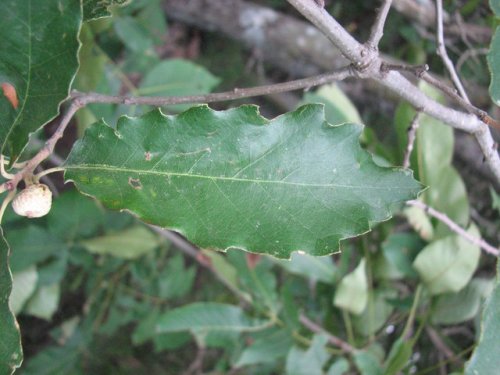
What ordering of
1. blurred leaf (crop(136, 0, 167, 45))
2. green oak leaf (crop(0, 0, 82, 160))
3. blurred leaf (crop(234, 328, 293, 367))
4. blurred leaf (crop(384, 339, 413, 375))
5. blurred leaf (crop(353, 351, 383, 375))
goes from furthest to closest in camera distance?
blurred leaf (crop(136, 0, 167, 45)) → blurred leaf (crop(234, 328, 293, 367)) → blurred leaf (crop(353, 351, 383, 375)) → blurred leaf (crop(384, 339, 413, 375)) → green oak leaf (crop(0, 0, 82, 160))

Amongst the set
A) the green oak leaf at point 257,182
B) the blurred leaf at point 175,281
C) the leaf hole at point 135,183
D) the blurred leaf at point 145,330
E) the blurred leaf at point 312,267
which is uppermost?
the green oak leaf at point 257,182

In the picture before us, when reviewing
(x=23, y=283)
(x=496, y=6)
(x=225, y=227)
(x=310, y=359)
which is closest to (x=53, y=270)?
(x=23, y=283)

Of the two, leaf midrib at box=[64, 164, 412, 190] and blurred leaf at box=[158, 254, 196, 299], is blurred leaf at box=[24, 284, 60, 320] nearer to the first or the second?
blurred leaf at box=[158, 254, 196, 299]

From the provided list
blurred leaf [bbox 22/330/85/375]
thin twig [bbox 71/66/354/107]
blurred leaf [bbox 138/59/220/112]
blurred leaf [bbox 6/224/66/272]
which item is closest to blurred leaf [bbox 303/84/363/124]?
blurred leaf [bbox 138/59/220/112]

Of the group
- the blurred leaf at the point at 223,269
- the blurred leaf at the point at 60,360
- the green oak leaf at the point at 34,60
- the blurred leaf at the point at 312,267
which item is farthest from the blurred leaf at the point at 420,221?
the blurred leaf at the point at 60,360

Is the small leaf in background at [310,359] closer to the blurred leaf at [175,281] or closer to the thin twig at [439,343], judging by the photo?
the thin twig at [439,343]

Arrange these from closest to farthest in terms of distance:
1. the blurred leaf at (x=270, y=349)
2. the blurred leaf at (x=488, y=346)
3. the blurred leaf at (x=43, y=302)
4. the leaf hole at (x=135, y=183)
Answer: the leaf hole at (x=135, y=183) < the blurred leaf at (x=488, y=346) < the blurred leaf at (x=270, y=349) < the blurred leaf at (x=43, y=302)

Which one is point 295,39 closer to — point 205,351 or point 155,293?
point 155,293

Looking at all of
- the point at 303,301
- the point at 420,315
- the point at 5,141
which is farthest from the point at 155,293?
the point at 5,141
